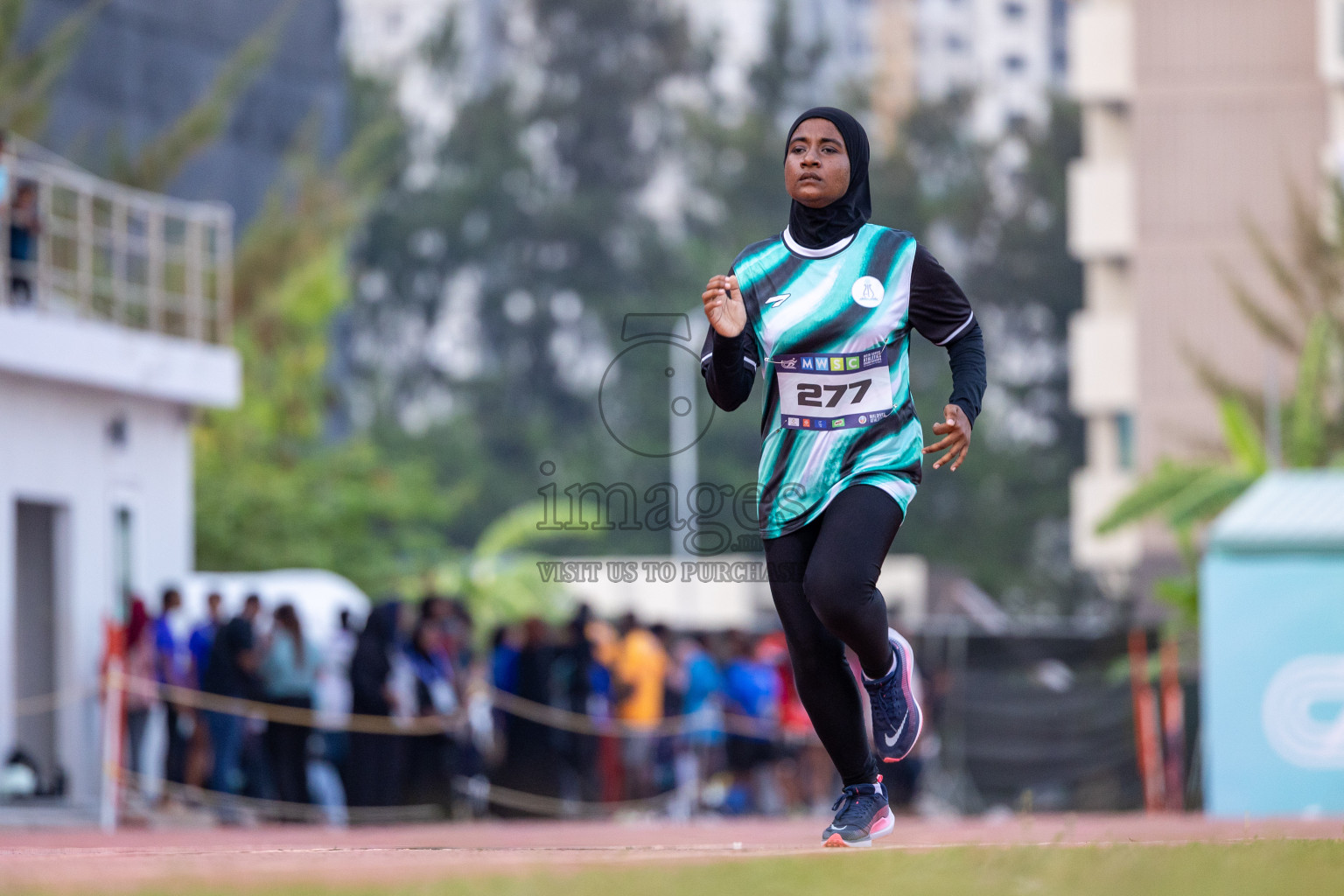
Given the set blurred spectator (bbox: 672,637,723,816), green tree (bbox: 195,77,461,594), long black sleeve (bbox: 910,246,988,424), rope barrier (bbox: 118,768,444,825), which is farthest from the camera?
green tree (bbox: 195,77,461,594)

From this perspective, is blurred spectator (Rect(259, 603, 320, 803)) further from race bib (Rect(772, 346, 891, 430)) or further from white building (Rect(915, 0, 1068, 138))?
white building (Rect(915, 0, 1068, 138))

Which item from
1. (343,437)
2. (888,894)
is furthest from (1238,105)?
(888,894)

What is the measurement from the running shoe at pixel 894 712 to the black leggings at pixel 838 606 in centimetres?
5

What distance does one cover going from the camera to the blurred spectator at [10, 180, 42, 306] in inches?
714

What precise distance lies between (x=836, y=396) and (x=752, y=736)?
572 inches

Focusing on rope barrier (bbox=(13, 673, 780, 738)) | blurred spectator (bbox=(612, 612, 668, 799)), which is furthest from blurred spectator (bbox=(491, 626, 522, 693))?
blurred spectator (bbox=(612, 612, 668, 799))

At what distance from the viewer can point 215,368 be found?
70.4ft

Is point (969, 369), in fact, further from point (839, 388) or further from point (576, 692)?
point (576, 692)

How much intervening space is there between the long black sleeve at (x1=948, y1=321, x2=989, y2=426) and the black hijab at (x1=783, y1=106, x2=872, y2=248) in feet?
1.60

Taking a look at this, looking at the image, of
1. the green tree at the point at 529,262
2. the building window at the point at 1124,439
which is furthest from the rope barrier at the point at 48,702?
the green tree at the point at 529,262

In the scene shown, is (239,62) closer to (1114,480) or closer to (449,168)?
(1114,480)

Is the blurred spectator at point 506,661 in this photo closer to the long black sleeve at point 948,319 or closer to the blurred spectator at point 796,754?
the blurred spectator at point 796,754

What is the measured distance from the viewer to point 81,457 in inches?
767

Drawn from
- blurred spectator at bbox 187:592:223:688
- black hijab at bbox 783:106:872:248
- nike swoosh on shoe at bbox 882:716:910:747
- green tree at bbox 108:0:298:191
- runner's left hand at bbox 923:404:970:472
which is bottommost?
blurred spectator at bbox 187:592:223:688
